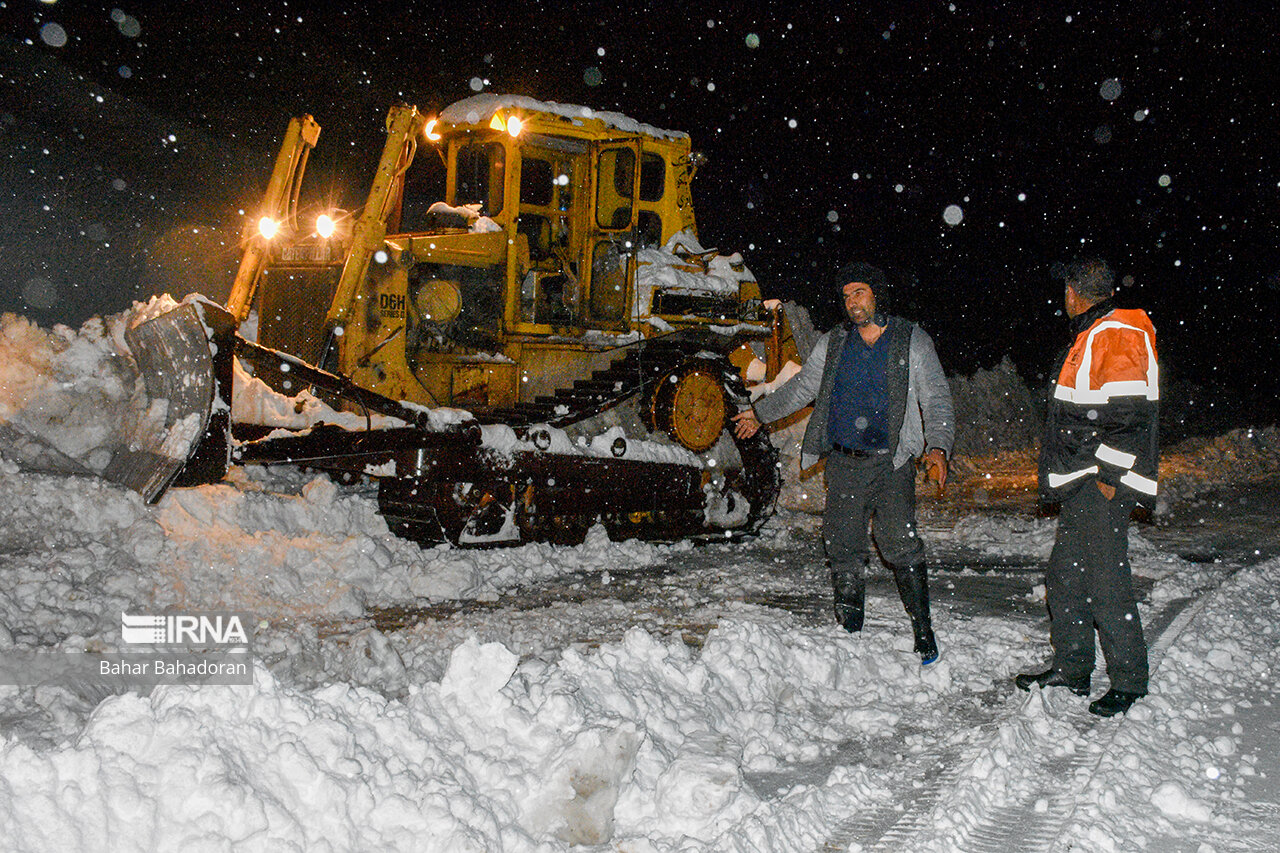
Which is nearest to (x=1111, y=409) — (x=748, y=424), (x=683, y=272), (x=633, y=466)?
(x=748, y=424)

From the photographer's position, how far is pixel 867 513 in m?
5.16

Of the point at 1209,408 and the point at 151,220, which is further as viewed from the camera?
the point at 1209,408

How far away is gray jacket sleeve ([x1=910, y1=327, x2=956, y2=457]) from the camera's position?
4.92 meters

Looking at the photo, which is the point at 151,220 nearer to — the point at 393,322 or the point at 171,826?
the point at 393,322

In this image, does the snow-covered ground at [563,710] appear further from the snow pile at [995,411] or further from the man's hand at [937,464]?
the snow pile at [995,411]

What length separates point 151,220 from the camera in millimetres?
13180

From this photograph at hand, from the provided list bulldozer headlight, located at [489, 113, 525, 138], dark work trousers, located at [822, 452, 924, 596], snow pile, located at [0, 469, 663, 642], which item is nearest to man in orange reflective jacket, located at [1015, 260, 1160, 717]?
A: dark work trousers, located at [822, 452, 924, 596]

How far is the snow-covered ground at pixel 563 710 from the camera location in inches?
109

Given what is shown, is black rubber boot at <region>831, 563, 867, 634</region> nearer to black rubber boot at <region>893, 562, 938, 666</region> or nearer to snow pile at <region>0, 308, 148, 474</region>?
A: black rubber boot at <region>893, 562, 938, 666</region>

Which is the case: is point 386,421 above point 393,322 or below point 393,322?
below

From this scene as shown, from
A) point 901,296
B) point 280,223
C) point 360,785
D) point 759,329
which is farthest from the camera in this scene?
point 901,296

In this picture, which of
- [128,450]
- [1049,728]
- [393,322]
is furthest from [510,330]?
[1049,728]

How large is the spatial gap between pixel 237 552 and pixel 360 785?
143 inches

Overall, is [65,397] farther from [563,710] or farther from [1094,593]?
[1094,593]
